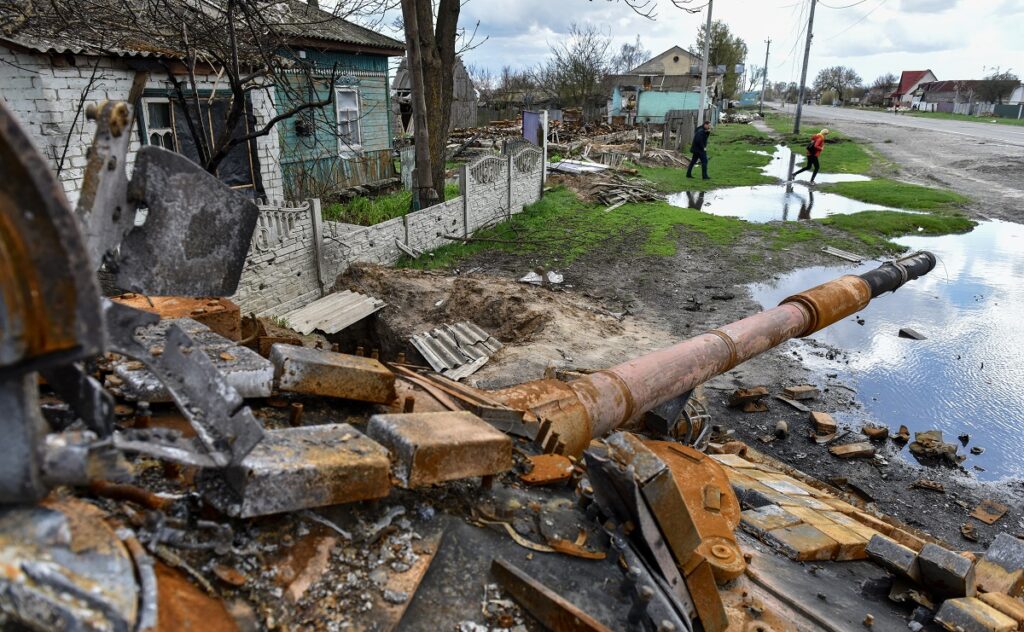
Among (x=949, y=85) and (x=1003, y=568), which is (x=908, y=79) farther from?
(x=1003, y=568)

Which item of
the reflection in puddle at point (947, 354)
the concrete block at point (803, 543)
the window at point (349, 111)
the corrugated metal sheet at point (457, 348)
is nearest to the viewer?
the concrete block at point (803, 543)

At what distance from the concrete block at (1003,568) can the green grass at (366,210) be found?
34.3ft

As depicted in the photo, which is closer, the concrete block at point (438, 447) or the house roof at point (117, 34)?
the concrete block at point (438, 447)

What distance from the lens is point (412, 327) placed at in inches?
345

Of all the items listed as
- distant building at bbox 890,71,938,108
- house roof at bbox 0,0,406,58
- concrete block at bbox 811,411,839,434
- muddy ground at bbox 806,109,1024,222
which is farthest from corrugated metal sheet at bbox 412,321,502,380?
distant building at bbox 890,71,938,108

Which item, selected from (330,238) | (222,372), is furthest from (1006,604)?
(330,238)

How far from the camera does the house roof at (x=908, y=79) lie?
8356 cm

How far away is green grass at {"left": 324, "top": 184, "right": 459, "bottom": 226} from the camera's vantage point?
12023 mm

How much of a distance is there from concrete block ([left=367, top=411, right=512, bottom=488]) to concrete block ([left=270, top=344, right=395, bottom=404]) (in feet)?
1.42

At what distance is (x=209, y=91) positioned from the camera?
33.3 ft

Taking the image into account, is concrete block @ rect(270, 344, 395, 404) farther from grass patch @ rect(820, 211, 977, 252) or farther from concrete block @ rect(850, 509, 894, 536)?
grass patch @ rect(820, 211, 977, 252)

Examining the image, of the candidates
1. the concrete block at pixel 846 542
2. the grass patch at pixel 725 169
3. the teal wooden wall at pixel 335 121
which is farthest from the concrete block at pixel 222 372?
the grass patch at pixel 725 169

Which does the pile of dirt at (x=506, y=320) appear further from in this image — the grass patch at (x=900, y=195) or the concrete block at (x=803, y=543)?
the grass patch at (x=900, y=195)

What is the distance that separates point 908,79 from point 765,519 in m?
103
